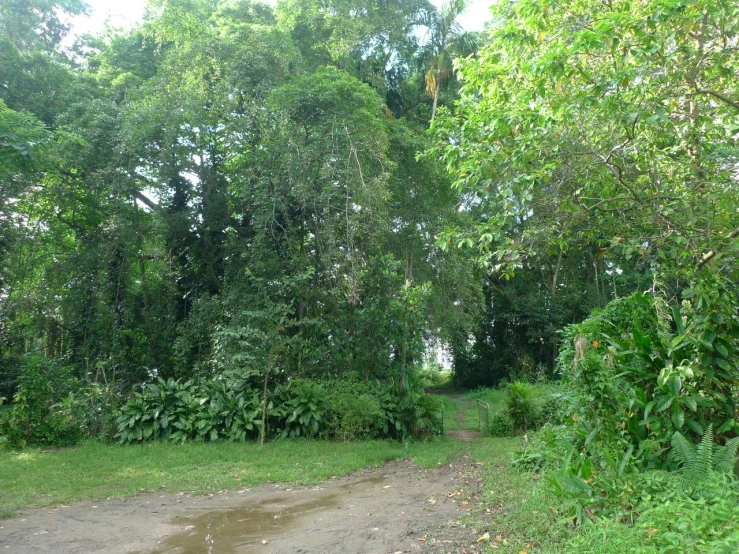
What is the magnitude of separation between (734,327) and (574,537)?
103 inches

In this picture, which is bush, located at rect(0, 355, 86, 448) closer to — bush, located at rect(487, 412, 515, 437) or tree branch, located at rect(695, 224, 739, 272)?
bush, located at rect(487, 412, 515, 437)

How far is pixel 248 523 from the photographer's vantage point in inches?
255

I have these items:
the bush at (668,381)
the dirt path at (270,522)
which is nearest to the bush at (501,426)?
the dirt path at (270,522)

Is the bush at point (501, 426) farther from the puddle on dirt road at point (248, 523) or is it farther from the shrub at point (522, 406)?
the puddle on dirt road at point (248, 523)

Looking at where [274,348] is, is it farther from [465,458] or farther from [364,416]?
[465,458]

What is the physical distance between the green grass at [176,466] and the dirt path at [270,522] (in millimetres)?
538

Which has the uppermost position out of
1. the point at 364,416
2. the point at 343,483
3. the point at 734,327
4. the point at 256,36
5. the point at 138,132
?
the point at 256,36

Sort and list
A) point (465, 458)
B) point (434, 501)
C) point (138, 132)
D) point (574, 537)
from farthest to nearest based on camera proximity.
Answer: point (138, 132), point (465, 458), point (434, 501), point (574, 537)

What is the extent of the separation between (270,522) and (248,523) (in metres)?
0.24

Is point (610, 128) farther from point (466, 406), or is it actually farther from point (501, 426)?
point (466, 406)

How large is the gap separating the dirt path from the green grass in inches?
21.2

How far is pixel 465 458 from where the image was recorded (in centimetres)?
1028

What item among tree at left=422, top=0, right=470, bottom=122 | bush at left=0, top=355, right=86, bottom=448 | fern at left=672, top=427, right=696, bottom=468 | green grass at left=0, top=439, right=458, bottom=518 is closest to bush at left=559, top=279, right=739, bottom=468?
fern at left=672, top=427, right=696, bottom=468

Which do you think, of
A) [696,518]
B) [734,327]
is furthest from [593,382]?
[696,518]
